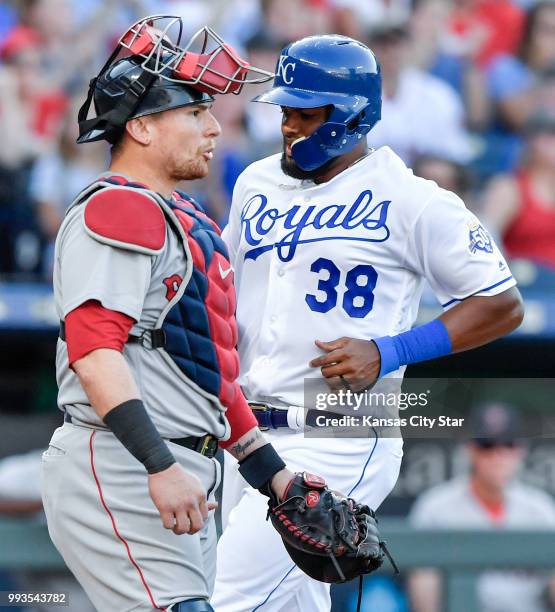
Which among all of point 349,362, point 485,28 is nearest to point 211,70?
point 349,362

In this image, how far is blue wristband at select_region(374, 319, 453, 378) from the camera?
3.46m

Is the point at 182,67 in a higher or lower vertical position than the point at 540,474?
higher

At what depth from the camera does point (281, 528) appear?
287 cm

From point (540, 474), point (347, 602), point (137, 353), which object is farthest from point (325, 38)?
point (540, 474)

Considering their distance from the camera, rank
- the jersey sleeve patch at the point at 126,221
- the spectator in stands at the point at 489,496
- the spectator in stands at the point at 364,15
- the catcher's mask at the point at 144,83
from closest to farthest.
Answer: the jersey sleeve patch at the point at 126,221
the catcher's mask at the point at 144,83
the spectator in stands at the point at 489,496
the spectator in stands at the point at 364,15

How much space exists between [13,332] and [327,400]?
332 cm

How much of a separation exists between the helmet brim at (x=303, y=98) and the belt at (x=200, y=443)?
116 centimetres

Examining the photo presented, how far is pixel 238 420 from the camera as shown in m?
2.93

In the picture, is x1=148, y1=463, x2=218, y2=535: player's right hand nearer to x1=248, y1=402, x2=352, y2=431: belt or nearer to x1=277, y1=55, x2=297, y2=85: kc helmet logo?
x1=248, y1=402, x2=352, y2=431: belt

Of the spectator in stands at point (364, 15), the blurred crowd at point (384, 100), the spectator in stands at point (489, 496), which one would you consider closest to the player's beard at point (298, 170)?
the spectator in stands at point (489, 496)

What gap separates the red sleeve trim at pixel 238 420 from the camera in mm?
2916

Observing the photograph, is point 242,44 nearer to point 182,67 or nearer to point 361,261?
point 361,261

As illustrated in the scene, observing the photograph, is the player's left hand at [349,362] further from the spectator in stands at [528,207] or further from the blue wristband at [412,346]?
the spectator in stands at [528,207]

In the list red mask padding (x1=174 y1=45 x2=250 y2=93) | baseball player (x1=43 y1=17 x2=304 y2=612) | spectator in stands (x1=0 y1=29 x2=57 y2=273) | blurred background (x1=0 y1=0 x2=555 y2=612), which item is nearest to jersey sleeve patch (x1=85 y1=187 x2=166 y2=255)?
baseball player (x1=43 y1=17 x2=304 y2=612)
